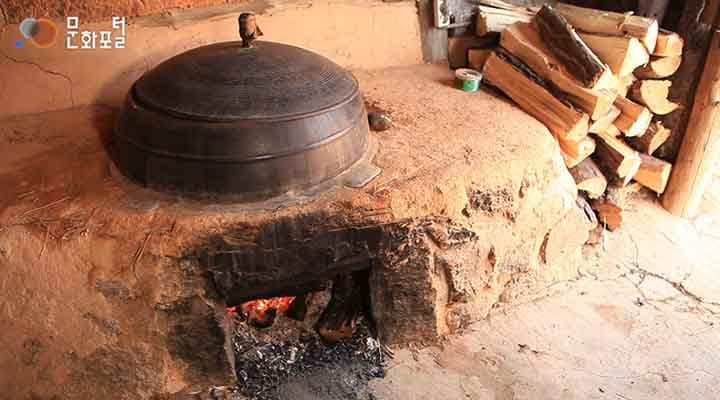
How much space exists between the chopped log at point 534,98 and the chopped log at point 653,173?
0.71m

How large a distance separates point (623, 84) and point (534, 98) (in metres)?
0.57

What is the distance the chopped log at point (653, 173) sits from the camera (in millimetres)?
3486

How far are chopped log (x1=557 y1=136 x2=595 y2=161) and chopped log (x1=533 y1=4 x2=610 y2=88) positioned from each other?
0.32 meters

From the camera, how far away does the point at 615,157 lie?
332 cm

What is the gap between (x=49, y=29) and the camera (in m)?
2.78

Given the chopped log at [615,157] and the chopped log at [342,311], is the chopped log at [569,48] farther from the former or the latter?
the chopped log at [342,311]

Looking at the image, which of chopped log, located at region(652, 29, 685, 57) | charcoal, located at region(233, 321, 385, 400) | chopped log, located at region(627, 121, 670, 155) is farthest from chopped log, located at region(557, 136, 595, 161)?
charcoal, located at region(233, 321, 385, 400)

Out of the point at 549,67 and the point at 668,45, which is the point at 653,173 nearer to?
the point at 668,45

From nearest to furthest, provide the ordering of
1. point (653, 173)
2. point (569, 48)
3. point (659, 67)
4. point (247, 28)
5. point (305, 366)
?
point (247, 28), point (305, 366), point (569, 48), point (659, 67), point (653, 173)

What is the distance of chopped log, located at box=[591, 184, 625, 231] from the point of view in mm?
3426

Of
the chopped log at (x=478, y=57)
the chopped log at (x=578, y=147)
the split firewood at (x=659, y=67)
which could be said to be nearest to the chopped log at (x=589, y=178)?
the chopped log at (x=578, y=147)

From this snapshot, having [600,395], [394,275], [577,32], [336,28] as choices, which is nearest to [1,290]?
[394,275]

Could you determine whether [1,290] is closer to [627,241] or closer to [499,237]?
[499,237]

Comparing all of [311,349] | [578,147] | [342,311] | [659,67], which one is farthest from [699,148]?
[311,349]
